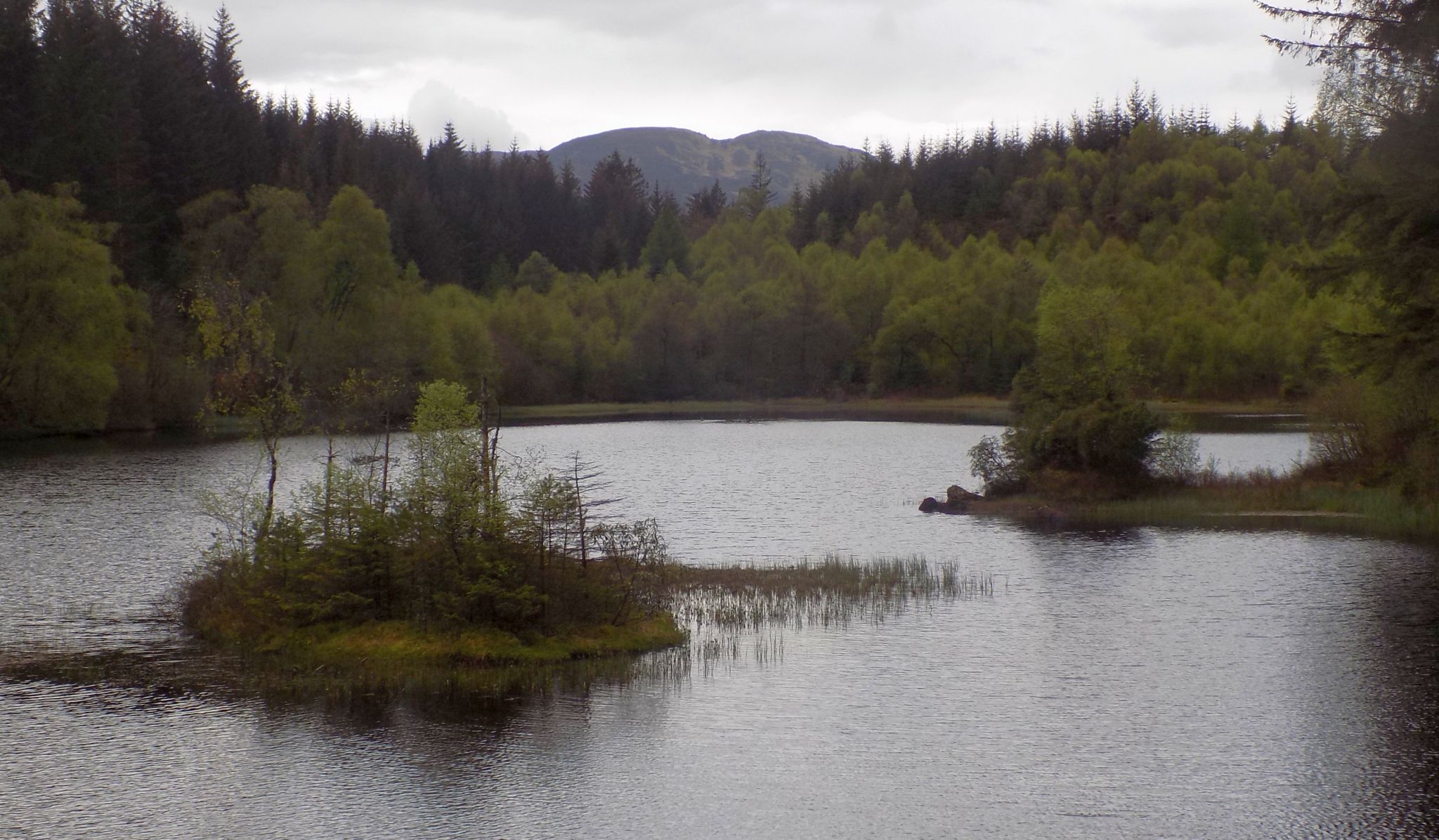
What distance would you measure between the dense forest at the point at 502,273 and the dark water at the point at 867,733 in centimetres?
778

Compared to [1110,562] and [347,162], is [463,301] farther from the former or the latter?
[1110,562]

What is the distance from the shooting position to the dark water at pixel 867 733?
Result: 1755cm

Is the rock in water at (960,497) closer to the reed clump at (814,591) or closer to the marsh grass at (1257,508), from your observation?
the marsh grass at (1257,508)

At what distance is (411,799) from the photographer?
59.2 feet

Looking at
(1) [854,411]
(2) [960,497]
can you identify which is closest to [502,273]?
(1) [854,411]

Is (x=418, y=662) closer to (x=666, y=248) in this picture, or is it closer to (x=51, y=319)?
(x=51, y=319)

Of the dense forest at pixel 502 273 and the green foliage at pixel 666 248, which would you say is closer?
the dense forest at pixel 502 273

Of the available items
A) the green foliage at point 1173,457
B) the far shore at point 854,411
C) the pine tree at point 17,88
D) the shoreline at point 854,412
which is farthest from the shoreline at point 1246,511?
the pine tree at point 17,88

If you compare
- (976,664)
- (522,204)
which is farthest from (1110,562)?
(522,204)

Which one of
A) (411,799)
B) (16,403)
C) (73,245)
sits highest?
(73,245)

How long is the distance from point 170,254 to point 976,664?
94.8 meters

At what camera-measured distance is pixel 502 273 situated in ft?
552

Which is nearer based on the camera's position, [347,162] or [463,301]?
[463,301]

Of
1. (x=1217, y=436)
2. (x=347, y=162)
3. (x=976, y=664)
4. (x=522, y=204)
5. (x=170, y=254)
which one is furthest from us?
(x=522, y=204)
